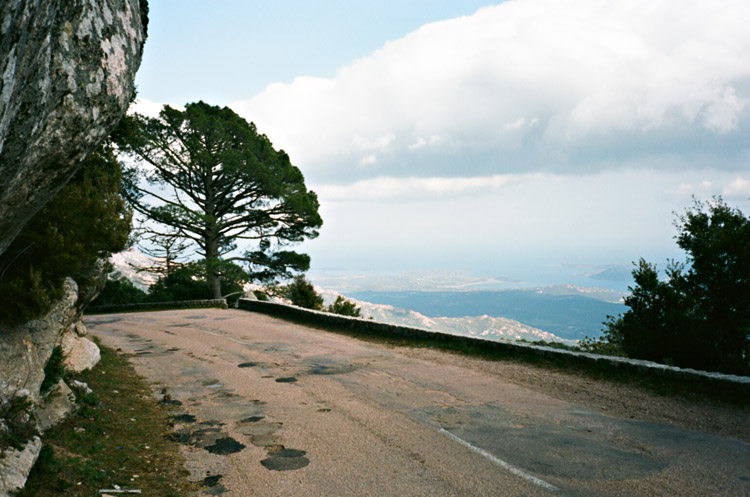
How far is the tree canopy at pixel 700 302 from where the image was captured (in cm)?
1318

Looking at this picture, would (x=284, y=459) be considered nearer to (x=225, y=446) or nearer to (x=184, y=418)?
(x=225, y=446)

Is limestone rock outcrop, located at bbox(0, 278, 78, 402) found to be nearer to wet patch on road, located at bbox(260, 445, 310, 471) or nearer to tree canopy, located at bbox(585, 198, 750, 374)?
wet patch on road, located at bbox(260, 445, 310, 471)

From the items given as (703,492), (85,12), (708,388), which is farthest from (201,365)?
(708,388)

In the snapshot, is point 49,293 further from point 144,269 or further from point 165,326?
point 144,269

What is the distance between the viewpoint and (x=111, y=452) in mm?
6359

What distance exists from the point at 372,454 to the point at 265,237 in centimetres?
3088

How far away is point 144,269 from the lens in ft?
110

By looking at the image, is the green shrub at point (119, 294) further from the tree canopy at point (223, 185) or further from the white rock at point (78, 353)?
the white rock at point (78, 353)

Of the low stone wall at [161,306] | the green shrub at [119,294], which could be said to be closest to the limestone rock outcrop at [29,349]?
the low stone wall at [161,306]

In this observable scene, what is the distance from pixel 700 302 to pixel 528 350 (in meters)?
5.90

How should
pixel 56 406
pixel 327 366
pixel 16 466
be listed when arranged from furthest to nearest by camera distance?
pixel 327 366 < pixel 56 406 < pixel 16 466

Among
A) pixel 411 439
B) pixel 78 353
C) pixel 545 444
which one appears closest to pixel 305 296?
pixel 78 353

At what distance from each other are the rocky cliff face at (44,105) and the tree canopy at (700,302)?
45.7 feet

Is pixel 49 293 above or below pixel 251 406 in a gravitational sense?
above
